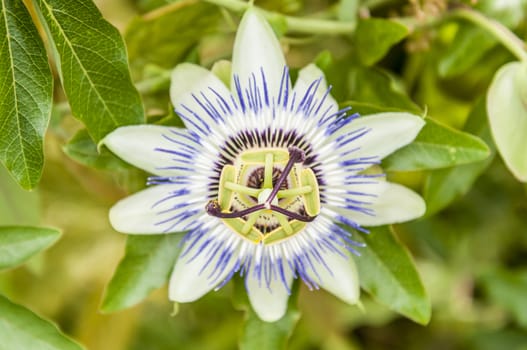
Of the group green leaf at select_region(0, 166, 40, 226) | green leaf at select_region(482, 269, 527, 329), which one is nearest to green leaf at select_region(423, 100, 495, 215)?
green leaf at select_region(482, 269, 527, 329)

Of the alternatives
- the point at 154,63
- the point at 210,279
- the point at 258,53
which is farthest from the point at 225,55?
the point at 210,279

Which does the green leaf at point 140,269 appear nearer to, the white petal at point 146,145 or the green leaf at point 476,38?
the white petal at point 146,145

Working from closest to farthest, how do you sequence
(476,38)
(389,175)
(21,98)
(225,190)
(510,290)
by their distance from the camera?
1. (21,98)
2. (225,190)
3. (389,175)
4. (476,38)
5. (510,290)

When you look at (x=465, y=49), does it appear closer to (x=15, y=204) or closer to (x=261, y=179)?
(x=261, y=179)

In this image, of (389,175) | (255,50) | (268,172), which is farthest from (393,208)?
(255,50)

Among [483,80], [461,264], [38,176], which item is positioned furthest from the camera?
[461,264]

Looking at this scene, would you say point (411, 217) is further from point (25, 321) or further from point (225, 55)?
point (25, 321)
